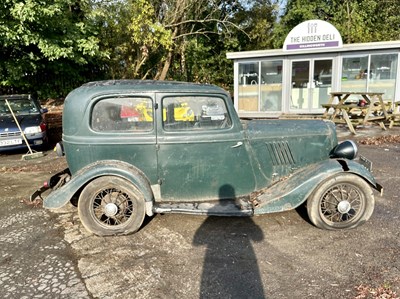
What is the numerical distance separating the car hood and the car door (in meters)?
6.00

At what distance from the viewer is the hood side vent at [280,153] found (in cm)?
407

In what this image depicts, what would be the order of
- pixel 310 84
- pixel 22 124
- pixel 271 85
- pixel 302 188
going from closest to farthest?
pixel 302 188
pixel 22 124
pixel 310 84
pixel 271 85

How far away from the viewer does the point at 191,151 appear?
390 centimetres

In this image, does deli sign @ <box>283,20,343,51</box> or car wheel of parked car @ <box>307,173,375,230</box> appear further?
deli sign @ <box>283,20,343,51</box>

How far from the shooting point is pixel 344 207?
375cm

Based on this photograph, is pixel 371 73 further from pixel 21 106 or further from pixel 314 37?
pixel 21 106

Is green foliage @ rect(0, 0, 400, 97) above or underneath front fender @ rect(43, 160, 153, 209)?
above

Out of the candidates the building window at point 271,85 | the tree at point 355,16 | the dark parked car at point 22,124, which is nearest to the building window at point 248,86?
the building window at point 271,85

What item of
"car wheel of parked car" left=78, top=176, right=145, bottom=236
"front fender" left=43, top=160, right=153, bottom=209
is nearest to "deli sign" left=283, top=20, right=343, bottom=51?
"front fender" left=43, top=160, right=153, bottom=209

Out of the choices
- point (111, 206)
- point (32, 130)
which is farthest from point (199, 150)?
point (32, 130)

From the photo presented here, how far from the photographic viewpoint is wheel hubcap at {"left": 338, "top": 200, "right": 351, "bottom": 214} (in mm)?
3742

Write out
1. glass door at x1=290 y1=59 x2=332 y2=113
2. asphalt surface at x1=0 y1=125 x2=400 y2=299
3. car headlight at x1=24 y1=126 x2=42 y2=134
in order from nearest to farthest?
1. asphalt surface at x1=0 y1=125 x2=400 y2=299
2. car headlight at x1=24 y1=126 x2=42 y2=134
3. glass door at x1=290 y1=59 x2=332 y2=113

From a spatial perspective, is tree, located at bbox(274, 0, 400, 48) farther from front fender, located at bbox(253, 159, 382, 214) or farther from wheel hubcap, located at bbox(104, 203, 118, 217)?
wheel hubcap, located at bbox(104, 203, 118, 217)

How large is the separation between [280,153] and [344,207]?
992 millimetres
